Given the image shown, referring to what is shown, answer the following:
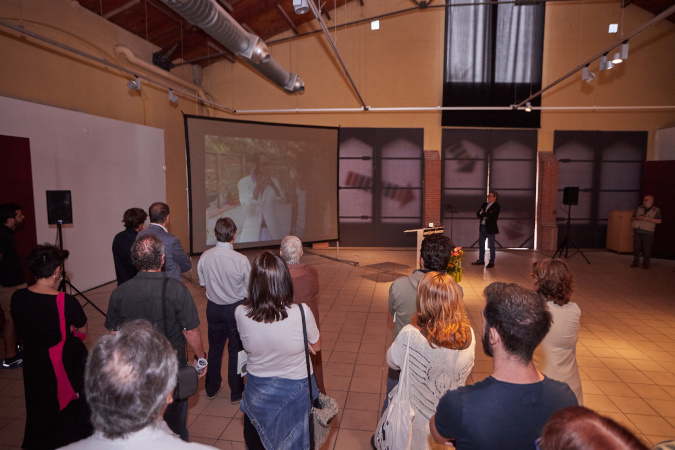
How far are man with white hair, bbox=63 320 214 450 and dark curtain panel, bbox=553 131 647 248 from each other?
12.4m

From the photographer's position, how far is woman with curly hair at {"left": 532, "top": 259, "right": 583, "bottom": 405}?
2283 millimetres

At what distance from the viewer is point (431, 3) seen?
1116 centimetres

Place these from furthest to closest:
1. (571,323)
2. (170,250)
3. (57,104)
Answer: (57,104) < (170,250) < (571,323)

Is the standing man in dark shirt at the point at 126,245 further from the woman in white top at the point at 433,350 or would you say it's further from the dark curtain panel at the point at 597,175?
the dark curtain panel at the point at 597,175

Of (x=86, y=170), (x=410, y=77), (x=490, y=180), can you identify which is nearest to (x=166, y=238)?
(x=86, y=170)

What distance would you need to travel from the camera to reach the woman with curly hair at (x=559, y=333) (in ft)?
7.49

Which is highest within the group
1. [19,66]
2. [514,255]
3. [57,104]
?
[19,66]

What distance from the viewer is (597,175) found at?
1144 centimetres

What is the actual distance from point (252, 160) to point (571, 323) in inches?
265

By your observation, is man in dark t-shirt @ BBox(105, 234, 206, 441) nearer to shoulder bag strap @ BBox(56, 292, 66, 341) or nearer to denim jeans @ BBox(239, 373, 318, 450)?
shoulder bag strap @ BBox(56, 292, 66, 341)

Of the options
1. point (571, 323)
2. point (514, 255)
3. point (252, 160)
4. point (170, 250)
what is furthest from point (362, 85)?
point (571, 323)

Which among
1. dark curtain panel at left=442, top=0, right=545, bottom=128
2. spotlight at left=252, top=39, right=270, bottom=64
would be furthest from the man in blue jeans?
dark curtain panel at left=442, top=0, right=545, bottom=128

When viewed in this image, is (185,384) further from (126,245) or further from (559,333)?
(126,245)

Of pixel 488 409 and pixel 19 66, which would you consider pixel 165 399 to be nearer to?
pixel 488 409
